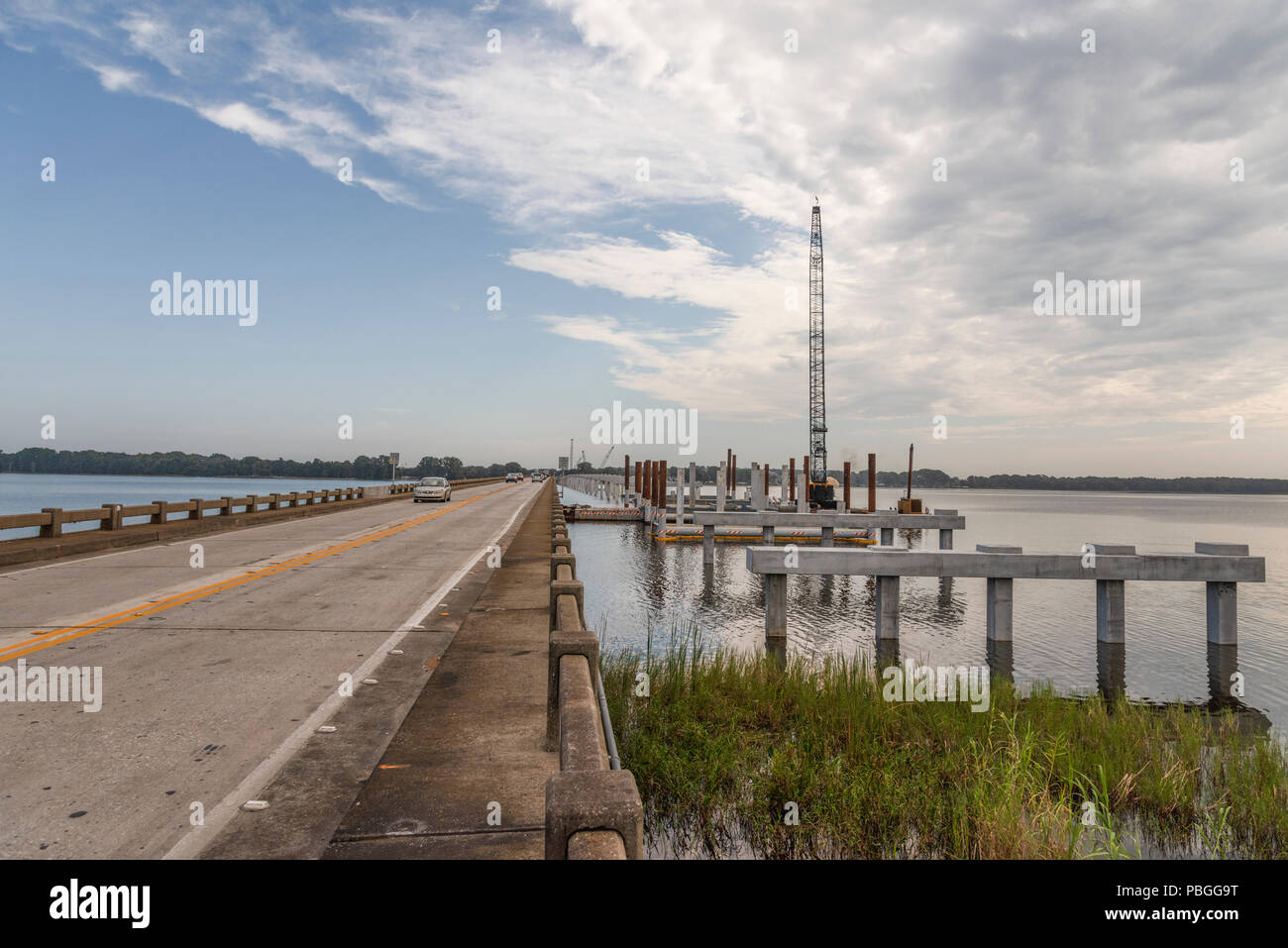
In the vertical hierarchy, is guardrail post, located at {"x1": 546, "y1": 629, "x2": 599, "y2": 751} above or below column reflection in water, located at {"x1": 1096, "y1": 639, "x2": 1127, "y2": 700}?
above

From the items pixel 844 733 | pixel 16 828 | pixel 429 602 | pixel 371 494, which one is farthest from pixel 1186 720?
pixel 371 494

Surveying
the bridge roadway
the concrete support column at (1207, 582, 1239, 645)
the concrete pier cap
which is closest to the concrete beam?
the concrete support column at (1207, 582, 1239, 645)

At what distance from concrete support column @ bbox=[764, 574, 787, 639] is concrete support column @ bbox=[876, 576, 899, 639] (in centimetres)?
205

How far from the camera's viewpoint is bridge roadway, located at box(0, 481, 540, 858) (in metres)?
4.09

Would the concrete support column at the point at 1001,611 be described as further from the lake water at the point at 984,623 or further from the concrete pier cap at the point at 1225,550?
the concrete pier cap at the point at 1225,550

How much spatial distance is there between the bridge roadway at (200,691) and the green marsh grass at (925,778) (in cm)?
253

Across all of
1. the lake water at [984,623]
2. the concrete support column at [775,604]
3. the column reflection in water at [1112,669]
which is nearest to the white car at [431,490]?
the lake water at [984,623]

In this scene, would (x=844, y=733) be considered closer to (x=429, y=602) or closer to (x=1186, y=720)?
(x=1186, y=720)

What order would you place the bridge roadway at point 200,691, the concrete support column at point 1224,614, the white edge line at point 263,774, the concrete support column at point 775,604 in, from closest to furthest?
the white edge line at point 263,774
the bridge roadway at point 200,691
the concrete support column at point 1224,614
the concrete support column at point 775,604

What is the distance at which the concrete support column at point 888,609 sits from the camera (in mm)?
15281

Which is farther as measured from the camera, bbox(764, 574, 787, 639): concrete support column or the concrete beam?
the concrete beam

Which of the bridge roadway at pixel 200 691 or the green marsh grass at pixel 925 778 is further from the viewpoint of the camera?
the green marsh grass at pixel 925 778

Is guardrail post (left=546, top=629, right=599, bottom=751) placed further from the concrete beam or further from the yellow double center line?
the concrete beam
